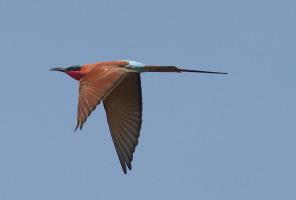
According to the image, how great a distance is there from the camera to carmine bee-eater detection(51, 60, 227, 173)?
882 inches

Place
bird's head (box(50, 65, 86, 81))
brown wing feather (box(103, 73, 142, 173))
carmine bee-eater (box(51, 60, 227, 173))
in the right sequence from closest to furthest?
1. carmine bee-eater (box(51, 60, 227, 173))
2. bird's head (box(50, 65, 86, 81))
3. brown wing feather (box(103, 73, 142, 173))

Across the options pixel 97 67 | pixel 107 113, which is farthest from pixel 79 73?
pixel 107 113

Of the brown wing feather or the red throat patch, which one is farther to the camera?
the brown wing feather

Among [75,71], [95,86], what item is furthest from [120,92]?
[95,86]

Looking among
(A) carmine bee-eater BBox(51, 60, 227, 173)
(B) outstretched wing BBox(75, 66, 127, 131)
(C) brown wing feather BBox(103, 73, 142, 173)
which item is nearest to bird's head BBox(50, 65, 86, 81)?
(A) carmine bee-eater BBox(51, 60, 227, 173)

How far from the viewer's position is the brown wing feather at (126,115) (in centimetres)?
2483

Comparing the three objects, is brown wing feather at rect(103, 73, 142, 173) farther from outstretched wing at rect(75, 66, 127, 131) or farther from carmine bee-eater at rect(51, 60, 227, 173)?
outstretched wing at rect(75, 66, 127, 131)

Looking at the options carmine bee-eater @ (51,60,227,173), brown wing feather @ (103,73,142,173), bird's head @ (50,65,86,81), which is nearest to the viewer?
carmine bee-eater @ (51,60,227,173)

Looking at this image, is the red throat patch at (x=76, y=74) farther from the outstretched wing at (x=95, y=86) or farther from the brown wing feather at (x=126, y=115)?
the brown wing feather at (x=126, y=115)

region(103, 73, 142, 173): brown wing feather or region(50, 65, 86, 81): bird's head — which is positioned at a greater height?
region(50, 65, 86, 81): bird's head

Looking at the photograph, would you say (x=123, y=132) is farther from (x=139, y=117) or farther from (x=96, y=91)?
(x=96, y=91)

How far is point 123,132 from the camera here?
25016mm

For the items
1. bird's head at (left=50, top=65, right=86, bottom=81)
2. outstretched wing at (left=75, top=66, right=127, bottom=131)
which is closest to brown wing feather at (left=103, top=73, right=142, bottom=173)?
bird's head at (left=50, top=65, right=86, bottom=81)

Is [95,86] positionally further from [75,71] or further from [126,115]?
[126,115]
